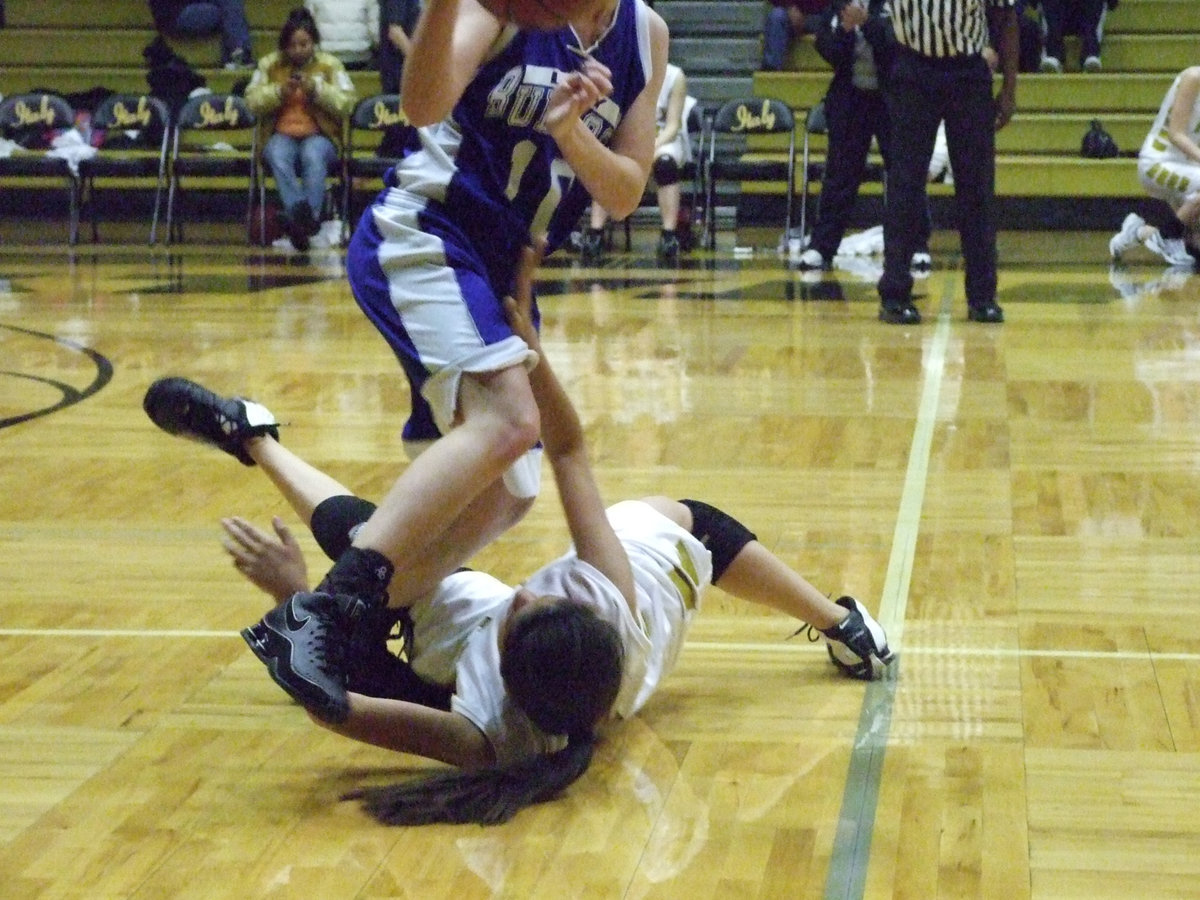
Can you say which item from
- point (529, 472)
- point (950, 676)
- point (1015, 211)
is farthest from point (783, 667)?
point (1015, 211)

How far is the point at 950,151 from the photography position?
7.05m

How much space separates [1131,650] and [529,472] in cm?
107

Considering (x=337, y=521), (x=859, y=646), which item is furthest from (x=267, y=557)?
(x=859, y=646)

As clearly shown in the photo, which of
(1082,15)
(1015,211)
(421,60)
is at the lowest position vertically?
(1015,211)

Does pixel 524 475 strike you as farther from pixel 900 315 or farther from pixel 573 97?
pixel 900 315

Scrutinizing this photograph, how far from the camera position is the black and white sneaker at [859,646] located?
9.56 feet

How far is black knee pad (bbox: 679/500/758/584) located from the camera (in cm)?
293

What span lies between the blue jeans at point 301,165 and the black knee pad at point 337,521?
7.94 m

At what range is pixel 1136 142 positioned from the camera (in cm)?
1210

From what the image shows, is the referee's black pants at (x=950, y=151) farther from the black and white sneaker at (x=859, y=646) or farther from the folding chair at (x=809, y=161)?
the black and white sneaker at (x=859, y=646)

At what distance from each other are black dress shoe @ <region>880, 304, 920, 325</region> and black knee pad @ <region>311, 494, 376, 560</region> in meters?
4.46

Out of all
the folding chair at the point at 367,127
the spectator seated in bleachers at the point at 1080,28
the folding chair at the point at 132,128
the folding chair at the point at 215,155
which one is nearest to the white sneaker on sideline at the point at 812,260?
the folding chair at the point at 367,127

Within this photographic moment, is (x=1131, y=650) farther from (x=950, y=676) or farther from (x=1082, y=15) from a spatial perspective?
(x=1082, y=15)

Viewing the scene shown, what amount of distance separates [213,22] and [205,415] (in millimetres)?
10228
